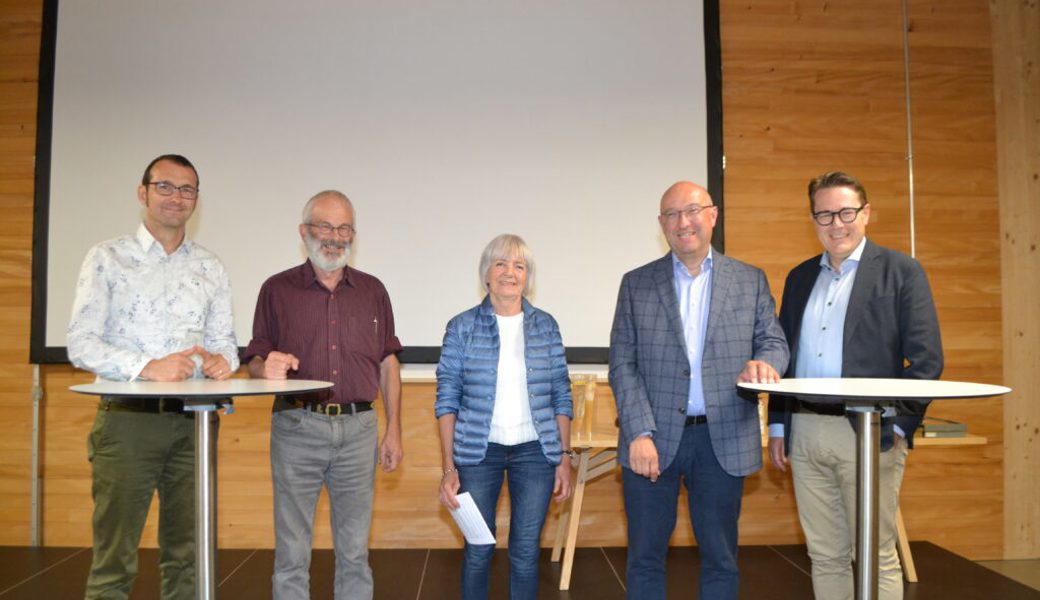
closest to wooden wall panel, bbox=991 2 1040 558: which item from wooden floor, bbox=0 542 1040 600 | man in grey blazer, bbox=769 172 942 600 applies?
wooden floor, bbox=0 542 1040 600

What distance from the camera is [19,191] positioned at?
4.01 m

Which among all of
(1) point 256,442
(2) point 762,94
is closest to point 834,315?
(2) point 762,94

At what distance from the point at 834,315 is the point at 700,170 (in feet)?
6.08

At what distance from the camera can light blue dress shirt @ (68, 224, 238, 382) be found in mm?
Answer: 2273

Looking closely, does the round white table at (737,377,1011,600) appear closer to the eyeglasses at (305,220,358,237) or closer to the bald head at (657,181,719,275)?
the bald head at (657,181,719,275)

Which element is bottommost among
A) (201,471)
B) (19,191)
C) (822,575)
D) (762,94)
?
(822,575)

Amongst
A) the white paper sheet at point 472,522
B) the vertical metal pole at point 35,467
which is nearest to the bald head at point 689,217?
the white paper sheet at point 472,522

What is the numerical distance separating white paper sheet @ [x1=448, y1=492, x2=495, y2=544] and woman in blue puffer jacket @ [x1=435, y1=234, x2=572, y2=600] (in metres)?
0.04

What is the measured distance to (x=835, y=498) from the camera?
7.51 feet

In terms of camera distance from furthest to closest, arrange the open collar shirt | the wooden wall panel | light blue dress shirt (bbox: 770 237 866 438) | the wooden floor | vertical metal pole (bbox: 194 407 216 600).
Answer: the wooden wall panel, the wooden floor, the open collar shirt, light blue dress shirt (bbox: 770 237 866 438), vertical metal pole (bbox: 194 407 216 600)

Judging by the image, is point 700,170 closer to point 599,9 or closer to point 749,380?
point 599,9

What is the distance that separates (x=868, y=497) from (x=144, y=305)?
7.11 feet

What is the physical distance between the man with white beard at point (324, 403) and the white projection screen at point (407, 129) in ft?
4.54

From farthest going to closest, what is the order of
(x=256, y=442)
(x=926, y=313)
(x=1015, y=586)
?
(x=256, y=442) < (x=1015, y=586) < (x=926, y=313)
